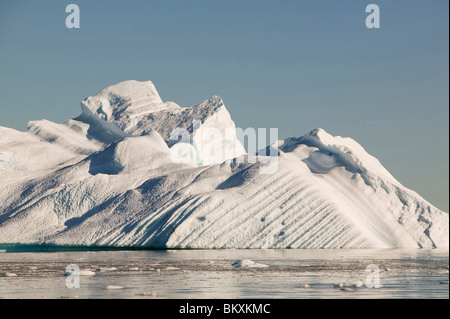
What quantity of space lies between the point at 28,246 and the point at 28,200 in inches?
250

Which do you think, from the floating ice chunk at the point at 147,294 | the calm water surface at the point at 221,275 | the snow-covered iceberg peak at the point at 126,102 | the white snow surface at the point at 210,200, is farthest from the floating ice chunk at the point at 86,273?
the snow-covered iceberg peak at the point at 126,102

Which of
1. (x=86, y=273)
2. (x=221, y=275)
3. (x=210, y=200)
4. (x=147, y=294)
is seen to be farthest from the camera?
(x=210, y=200)

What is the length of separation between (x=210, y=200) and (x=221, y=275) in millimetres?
17167

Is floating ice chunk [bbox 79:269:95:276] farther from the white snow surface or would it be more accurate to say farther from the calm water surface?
the white snow surface

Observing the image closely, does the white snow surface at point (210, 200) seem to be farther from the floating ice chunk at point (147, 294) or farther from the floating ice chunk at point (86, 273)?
the floating ice chunk at point (147, 294)

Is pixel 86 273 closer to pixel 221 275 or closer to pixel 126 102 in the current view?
pixel 221 275

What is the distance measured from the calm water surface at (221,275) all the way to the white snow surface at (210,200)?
3663 mm

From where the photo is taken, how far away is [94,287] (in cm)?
2384

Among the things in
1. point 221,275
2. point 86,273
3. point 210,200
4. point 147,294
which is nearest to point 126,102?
point 210,200

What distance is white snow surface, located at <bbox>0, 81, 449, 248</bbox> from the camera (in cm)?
4484

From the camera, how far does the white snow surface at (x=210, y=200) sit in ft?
147

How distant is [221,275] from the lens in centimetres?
2784

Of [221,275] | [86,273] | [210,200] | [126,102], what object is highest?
[126,102]
